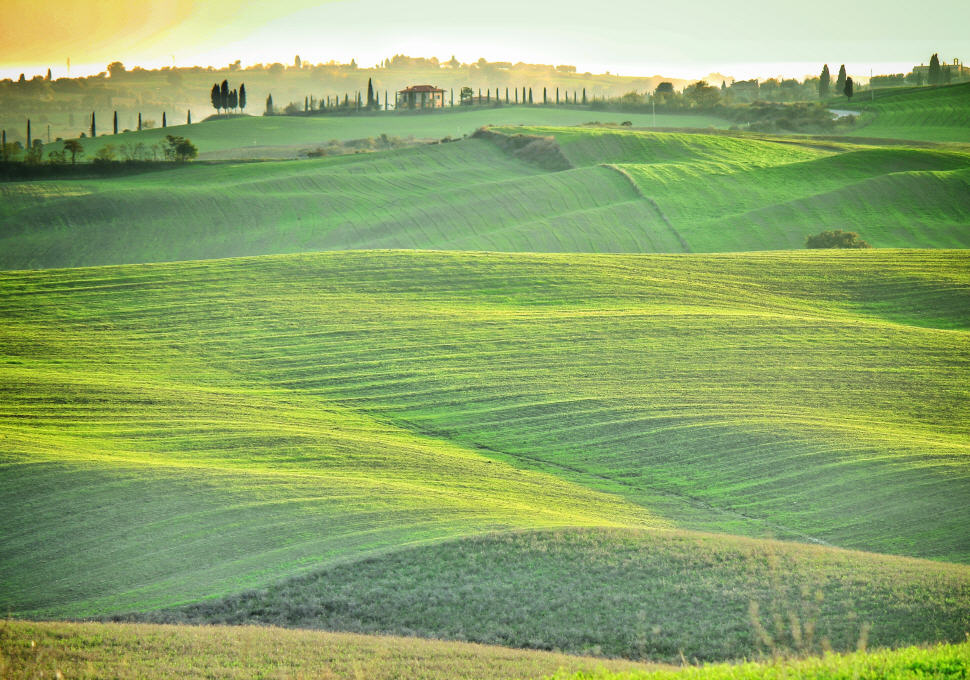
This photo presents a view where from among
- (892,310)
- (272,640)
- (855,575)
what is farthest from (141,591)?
(892,310)

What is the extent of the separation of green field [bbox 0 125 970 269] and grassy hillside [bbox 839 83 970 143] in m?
26.1

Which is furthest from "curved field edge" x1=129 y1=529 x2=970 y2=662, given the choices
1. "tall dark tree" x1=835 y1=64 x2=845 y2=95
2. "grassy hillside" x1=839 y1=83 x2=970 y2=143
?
"tall dark tree" x1=835 y1=64 x2=845 y2=95

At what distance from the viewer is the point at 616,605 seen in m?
15.9

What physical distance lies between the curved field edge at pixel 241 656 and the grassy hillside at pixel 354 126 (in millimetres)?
111329

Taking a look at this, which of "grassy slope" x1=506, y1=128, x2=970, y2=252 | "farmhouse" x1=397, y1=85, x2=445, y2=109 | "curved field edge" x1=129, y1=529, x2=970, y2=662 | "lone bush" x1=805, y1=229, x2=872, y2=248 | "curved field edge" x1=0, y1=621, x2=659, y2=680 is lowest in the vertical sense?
"curved field edge" x1=129, y1=529, x2=970, y2=662

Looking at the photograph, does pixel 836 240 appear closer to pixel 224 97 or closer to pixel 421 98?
pixel 421 98

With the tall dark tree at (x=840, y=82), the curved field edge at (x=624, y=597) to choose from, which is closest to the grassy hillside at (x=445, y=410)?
the curved field edge at (x=624, y=597)

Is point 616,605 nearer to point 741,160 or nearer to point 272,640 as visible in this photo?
point 272,640

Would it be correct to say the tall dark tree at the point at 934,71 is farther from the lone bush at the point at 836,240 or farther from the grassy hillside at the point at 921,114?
the lone bush at the point at 836,240

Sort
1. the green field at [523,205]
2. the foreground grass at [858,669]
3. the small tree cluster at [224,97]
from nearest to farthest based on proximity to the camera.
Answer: the foreground grass at [858,669] < the green field at [523,205] < the small tree cluster at [224,97]

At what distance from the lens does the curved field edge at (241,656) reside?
39.1 ft

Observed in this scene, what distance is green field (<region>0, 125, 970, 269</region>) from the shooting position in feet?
214

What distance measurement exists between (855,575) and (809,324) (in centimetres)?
2267

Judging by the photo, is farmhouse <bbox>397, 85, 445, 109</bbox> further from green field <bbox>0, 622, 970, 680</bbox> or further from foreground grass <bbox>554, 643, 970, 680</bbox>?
foreground grass <bbox>554, 643, 970, 680</bbox>
